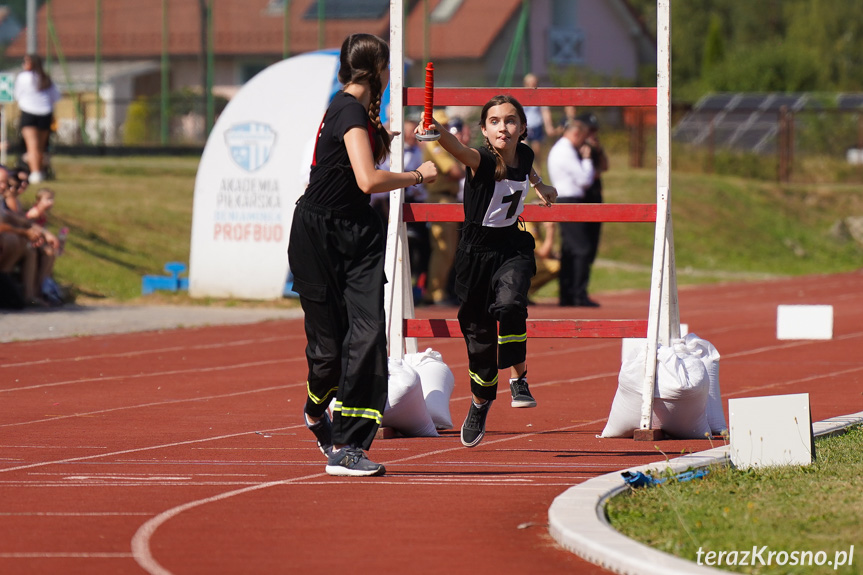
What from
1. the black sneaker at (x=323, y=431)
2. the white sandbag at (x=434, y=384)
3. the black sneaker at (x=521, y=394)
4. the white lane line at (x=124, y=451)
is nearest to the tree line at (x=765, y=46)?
the white sandbag at (x=434, y=384)

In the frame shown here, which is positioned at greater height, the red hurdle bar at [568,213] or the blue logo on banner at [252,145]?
the blue logo on banner at [252,145]

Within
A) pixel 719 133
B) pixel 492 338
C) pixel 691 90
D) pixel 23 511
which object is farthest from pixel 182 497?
pixel 691 90

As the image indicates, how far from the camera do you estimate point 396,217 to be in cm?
822

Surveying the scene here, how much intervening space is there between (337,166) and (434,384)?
2065mm

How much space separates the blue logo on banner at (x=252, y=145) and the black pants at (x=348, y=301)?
1206cm

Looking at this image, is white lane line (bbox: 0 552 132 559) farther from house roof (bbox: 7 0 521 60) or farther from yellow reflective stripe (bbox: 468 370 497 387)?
house roof (bbox: 7 0 521 60)

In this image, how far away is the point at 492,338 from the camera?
25.8 ft

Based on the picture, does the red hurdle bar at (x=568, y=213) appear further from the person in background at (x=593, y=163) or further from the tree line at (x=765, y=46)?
the tree line at (x=765, y=46)

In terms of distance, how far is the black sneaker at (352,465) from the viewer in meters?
6.98

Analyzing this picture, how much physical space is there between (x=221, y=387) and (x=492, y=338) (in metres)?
3.87

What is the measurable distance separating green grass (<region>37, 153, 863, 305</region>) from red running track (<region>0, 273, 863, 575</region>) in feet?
21.9

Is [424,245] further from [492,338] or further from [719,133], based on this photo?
[719,133]

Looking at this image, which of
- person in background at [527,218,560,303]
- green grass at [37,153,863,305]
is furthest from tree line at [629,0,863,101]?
person in background at [527,218,560,303]

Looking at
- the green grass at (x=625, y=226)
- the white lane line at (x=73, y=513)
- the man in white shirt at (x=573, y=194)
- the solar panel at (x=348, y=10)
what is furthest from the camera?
the solar panel at (x=348, y=10)
